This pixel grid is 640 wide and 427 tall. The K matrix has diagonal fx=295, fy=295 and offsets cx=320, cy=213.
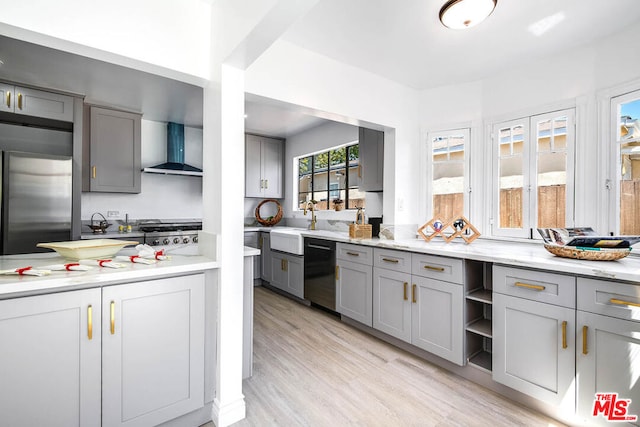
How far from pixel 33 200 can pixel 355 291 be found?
3161 mm

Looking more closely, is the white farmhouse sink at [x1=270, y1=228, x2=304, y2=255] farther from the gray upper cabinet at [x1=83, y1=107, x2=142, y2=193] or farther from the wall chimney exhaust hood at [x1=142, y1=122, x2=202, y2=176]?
the gray upper cabinet at [x1=83, y1=107, x2=142, y2=193]

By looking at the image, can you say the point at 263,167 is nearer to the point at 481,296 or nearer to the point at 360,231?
the point at 360,231

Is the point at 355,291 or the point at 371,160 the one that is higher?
the point at 371,160

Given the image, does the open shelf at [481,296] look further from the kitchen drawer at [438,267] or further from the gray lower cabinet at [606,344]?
the gray lower cabinet at [606,344]

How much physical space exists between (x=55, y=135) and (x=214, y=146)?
2.83 meters

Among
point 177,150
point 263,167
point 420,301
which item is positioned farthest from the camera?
point 263,167

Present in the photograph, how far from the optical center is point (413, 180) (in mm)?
3234

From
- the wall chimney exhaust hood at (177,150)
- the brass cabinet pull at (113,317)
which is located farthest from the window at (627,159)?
the wall chimney exhaust hood at (177,150)

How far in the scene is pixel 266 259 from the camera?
4.39 metres

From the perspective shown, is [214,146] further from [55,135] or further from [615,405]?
[55,135]

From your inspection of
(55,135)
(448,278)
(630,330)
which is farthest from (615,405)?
(55,135)

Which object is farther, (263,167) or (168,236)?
(263,167)

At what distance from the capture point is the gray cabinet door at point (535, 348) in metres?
1.62

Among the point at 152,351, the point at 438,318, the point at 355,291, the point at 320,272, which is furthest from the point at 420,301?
the point at 152,351
